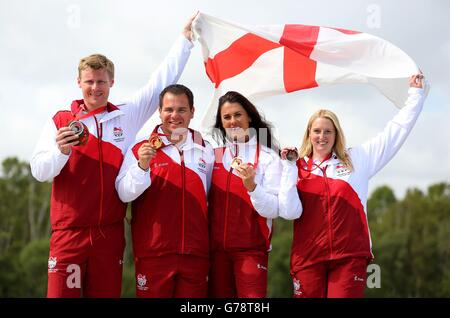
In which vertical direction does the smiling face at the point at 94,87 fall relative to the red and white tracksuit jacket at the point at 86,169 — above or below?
above

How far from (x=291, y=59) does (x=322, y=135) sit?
1741 millimetres

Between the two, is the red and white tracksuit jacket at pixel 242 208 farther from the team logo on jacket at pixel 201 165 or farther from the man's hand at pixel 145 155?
the man's hand at pixel 145 155

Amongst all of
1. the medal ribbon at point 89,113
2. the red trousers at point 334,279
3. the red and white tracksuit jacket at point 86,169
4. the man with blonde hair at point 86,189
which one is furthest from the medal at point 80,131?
the red trousers at point 334,279

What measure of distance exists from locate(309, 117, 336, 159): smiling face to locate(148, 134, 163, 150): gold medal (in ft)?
4.73

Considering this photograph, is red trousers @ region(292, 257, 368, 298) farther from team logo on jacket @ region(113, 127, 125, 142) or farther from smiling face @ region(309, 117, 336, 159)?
team logo on jacket @ region(113, 127, 125, 142)

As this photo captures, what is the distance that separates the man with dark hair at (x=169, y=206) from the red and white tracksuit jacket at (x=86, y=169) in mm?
131

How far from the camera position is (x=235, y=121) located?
6.79 meters

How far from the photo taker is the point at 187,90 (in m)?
6.74

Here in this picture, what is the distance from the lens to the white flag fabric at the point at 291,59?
7.71 metres

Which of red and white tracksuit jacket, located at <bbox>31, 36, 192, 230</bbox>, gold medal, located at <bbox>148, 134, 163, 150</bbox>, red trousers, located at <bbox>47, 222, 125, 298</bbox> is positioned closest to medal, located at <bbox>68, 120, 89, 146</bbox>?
red and white tracksuit jacket, located at <bbox>31, 36, 192, 230</bbox>

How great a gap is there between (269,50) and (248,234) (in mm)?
2608

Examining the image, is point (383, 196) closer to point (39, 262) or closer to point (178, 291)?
point (39, 262)
